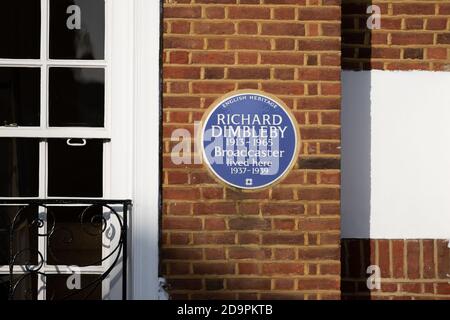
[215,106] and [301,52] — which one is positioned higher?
Answer: [301,52]

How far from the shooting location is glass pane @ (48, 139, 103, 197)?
13.4 ft

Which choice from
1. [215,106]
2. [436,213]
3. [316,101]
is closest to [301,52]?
[316,101]

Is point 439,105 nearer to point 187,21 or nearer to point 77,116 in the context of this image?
point 187,21

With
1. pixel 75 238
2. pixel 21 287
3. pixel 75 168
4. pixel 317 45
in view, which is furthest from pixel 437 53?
pixel 21 287

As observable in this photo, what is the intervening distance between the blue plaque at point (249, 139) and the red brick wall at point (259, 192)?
5 centimetres

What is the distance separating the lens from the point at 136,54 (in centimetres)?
395

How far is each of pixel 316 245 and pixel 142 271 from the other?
92 cm

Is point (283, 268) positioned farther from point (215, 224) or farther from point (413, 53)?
point (413, 53)

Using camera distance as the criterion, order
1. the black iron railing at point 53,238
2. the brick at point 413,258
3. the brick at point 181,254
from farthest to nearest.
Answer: the brick at point 413,258
the black iron railing at point 53,238
the brick at point 181,254

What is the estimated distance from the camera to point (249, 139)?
13.0 feet

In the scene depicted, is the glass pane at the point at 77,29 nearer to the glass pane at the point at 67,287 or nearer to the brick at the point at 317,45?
the brick at the point at 317,45

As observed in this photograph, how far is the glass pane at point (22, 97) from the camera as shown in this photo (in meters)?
4.09

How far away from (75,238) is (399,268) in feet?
5.87

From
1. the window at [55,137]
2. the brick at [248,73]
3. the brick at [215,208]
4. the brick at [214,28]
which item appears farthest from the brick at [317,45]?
the window at [55,137]
